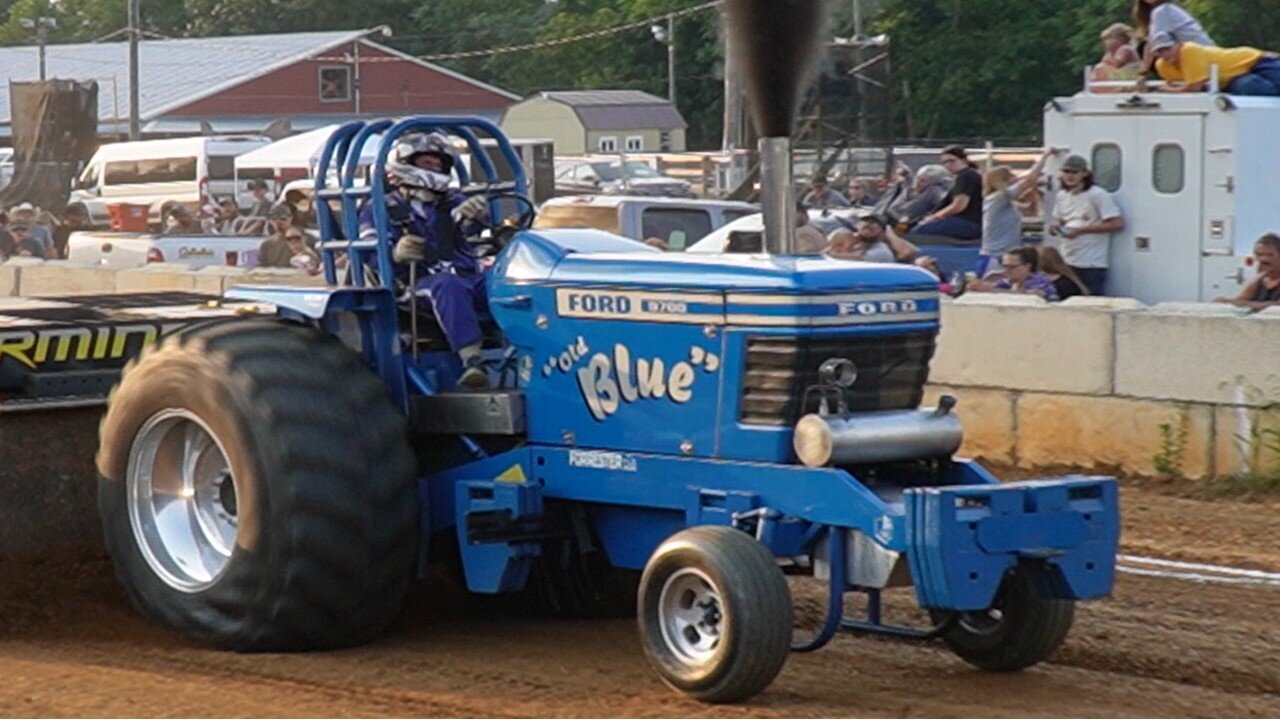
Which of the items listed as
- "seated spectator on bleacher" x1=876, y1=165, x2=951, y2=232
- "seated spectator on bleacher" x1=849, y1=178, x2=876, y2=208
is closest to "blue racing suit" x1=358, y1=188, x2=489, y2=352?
"seated spectator on bleacher" x1=876, y1=165, x2=951, y2=232

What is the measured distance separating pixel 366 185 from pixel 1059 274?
8.20 m

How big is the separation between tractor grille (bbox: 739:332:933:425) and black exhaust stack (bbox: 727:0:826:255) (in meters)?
0.65

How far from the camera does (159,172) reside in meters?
41.9

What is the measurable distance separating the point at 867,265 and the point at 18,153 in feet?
121

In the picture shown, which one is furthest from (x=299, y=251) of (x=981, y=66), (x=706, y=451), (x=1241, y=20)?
(x=981, y=66)

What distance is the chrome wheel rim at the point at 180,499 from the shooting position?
27.5 feet

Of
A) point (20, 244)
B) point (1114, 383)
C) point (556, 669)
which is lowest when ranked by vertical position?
point (556, 669)

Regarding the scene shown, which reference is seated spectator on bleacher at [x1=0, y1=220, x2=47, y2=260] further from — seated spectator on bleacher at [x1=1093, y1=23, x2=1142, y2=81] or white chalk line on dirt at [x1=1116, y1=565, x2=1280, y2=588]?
white chalk line on dirt at [x1=1116, y1=565, x2=1280, y2=588]

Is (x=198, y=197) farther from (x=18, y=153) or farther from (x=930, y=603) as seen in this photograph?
(x=930, y=603)

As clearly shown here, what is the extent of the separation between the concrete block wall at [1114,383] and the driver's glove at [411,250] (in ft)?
18.2

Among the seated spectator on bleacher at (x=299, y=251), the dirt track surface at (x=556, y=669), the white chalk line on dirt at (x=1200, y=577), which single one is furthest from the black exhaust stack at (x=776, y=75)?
the seated spectator on bleacher at (x=299, y=251)

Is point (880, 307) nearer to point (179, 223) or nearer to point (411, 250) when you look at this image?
point (411, 250)

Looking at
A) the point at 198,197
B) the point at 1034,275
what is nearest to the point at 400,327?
the point at 1034,275

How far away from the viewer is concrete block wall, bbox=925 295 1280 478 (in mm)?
12062
